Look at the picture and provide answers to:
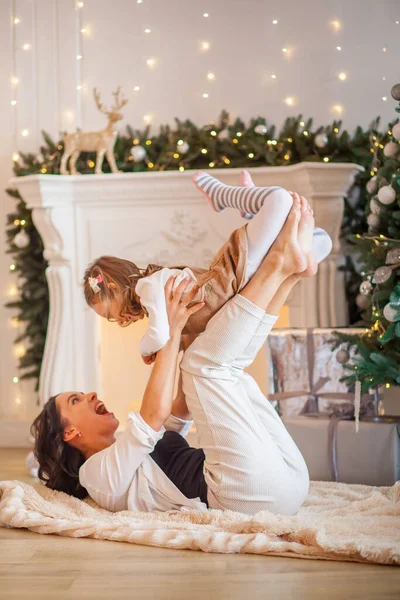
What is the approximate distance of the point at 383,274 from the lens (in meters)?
3.32

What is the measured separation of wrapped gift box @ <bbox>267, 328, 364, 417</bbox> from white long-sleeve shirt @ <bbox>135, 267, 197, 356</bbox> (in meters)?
1.13

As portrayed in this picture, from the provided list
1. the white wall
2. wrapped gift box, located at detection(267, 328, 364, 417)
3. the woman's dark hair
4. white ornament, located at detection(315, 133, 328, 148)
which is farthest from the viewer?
the white wall

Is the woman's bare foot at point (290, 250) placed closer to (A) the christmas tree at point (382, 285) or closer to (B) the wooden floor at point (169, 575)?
(A) the christmas tree at point (382, 285)

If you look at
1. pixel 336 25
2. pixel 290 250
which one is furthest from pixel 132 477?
pixel 336 25

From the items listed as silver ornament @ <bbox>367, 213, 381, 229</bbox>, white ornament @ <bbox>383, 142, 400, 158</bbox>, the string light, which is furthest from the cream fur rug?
the string light

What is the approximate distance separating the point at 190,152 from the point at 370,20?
123 centimetres

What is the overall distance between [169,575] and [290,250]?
1064mm

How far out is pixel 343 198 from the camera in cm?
441

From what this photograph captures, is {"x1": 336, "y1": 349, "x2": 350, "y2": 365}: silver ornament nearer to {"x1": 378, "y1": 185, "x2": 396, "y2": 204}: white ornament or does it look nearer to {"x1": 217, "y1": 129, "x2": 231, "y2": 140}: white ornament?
{"x1": 378, "y1": 185, "x2": 396, "y2": 204}: white ornament

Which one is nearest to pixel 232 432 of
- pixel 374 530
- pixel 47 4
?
pixel 374 530

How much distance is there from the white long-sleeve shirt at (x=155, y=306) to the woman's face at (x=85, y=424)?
30 cm

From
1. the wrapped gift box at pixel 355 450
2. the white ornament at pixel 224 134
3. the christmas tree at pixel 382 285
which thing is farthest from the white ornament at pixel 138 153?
the wrapped gift box at pixel 355 450

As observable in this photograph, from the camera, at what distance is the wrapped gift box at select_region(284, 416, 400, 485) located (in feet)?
10.7

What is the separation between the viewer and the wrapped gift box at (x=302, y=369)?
3674mm
